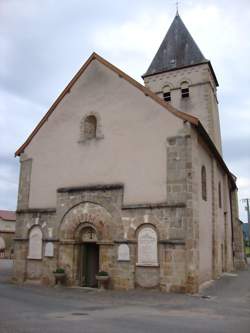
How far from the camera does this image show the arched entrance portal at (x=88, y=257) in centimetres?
1500

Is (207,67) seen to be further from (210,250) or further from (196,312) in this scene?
(196,312)

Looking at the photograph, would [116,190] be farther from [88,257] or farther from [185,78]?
[185,78]

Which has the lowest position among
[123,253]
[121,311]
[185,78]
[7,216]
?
[121,311]

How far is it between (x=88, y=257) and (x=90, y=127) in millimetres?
5676

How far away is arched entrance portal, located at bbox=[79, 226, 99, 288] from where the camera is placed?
1500 centimetres

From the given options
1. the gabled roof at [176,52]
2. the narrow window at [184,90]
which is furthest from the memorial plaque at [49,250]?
the gabled roof at [176,52]

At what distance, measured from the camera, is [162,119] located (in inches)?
558

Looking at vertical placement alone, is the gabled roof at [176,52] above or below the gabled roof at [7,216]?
above

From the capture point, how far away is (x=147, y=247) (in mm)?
13297

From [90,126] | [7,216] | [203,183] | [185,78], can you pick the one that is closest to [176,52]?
[185,78]

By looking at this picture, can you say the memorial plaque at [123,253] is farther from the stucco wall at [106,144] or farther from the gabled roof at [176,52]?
the gabled roof at [176,52]

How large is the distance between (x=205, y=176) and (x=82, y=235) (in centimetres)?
587

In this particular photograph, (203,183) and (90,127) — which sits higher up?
(90,127)

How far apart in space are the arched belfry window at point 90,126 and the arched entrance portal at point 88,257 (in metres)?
3.98
